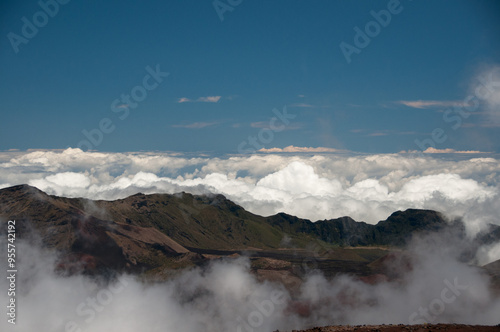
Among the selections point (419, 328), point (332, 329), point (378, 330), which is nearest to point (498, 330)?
point (419, 328)

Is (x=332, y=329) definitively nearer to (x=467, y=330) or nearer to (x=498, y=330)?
(x=467, y=330)

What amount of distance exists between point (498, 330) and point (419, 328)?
12.3m

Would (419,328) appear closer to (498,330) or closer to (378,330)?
(378,330)

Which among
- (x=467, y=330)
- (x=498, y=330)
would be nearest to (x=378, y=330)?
(x=467, y=330)

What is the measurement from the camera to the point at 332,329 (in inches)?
2783

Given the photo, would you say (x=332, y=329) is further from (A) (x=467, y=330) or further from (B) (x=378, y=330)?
(A) (x=467, y=330)

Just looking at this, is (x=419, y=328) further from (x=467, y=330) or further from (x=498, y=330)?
(x=498, y=330)

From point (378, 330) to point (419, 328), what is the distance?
592 centimetres

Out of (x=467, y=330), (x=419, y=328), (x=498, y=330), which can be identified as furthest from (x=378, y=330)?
(x=498, y=330)

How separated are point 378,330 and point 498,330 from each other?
17922 millimetres

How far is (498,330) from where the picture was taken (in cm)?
6694

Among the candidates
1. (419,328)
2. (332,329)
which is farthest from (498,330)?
(332,329)

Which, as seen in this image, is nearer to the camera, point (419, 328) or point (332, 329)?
point (419, 328)

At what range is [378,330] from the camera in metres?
67.6
